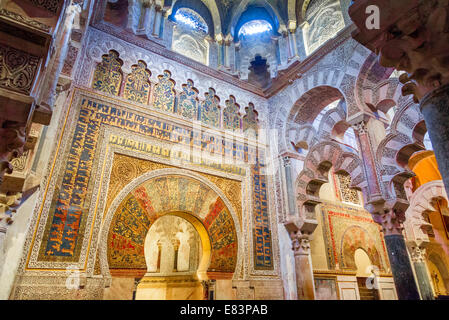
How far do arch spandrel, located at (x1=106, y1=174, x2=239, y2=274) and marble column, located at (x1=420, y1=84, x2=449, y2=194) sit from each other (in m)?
4.25

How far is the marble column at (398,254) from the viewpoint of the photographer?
4.11 meters

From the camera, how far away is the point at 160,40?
6512 millimetres

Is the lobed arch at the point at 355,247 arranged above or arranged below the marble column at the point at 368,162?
below

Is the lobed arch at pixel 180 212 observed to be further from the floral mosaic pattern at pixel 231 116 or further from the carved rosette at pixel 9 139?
the carved rosette at pixel 9 139

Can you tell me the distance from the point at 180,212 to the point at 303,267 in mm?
2726

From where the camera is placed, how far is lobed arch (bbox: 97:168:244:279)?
467cm

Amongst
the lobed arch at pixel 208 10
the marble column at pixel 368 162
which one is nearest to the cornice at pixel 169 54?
the lobed arch at pixel 208 10

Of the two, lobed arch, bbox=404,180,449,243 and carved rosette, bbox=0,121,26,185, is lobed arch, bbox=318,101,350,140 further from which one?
carved rosette, bbox=0,121,26,185

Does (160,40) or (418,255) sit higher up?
(160,40)
